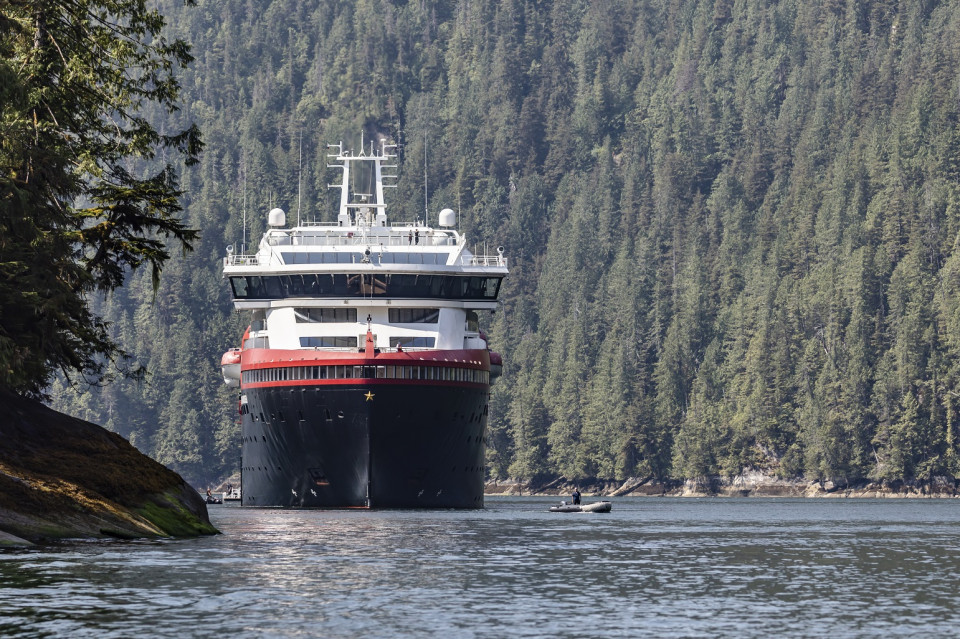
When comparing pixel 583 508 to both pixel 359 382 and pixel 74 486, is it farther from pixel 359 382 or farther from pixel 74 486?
pixel 74 486

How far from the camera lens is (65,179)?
57.5m

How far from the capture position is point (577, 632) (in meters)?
37.7

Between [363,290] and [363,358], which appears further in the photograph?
[363,290]

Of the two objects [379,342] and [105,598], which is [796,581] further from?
[379,342]

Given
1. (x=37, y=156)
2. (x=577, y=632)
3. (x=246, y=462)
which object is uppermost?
(x=37, y=156)

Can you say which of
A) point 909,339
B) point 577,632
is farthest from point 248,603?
point 909,339

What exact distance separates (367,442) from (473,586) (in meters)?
44.4

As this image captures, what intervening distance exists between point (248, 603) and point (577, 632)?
8372 millimetres

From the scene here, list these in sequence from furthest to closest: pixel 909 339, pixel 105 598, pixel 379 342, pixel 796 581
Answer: pixel 909 339
pixel 379 342
pixel 796 581
pixel 105 598

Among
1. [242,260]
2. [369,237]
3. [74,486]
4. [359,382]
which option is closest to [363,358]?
[359,382]

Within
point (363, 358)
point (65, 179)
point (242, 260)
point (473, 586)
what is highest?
point (242, 260)

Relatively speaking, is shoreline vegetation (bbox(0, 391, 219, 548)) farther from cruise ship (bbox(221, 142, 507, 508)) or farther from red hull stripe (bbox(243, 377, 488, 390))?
cruise ship (bbox(221, 142, 507, 508))

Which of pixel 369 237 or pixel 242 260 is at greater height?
pixel 369 237

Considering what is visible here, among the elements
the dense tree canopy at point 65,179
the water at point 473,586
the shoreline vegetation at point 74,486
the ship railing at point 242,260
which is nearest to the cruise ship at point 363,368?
the ship railing at point 242,260
